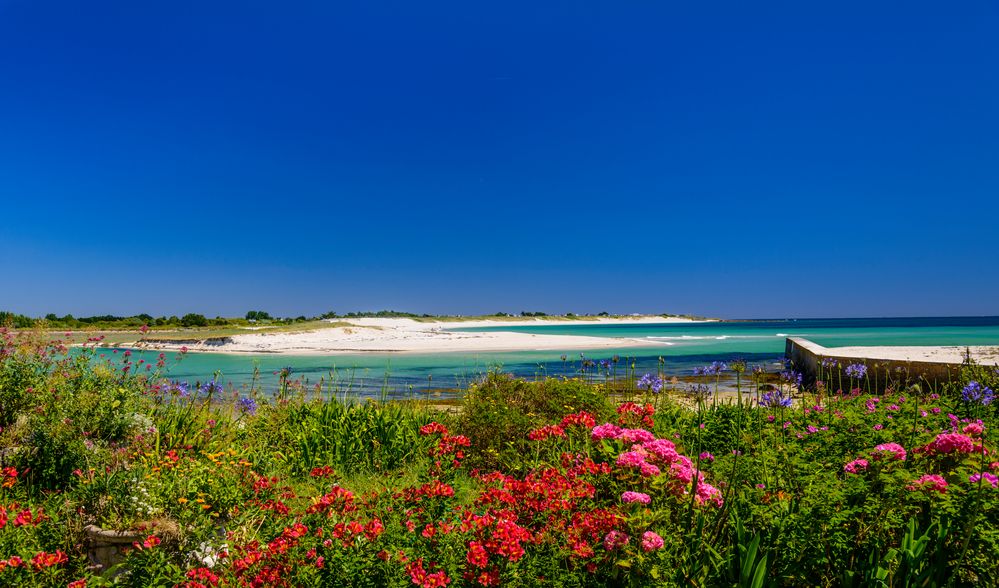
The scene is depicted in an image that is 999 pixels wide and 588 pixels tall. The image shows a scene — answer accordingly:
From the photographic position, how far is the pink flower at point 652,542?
8.36 ft

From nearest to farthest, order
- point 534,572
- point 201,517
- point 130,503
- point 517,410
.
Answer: point 534,572 < point 201,517 < point 130,503 < point 517,410

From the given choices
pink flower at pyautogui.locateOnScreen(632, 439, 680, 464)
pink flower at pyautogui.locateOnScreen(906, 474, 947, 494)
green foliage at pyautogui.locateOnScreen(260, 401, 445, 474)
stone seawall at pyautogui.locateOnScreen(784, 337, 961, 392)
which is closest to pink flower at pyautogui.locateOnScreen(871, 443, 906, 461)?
pink flower at pyautogui.locateOnScreen(906, 474, 947, 494)

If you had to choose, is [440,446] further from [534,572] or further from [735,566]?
[735,566]

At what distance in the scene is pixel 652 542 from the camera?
2.55 meters

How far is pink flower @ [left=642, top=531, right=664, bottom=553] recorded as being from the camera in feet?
8.36

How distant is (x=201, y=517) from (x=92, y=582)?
2.12 ft

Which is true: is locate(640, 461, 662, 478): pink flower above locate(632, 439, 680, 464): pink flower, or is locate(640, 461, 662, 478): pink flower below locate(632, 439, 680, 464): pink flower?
below

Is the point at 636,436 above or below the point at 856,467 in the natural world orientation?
above

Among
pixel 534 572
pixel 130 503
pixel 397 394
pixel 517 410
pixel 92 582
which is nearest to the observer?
pixel 534 572

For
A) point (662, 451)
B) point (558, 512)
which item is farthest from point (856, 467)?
point (558, 512)

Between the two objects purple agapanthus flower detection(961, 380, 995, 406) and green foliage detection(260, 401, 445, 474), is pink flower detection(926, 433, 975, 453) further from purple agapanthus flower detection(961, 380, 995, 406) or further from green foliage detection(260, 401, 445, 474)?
green foliage detection(260, 401, 445, 474)

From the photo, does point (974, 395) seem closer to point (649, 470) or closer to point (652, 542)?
point (649, 470)

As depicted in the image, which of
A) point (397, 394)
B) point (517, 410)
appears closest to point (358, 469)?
point (517, 410)

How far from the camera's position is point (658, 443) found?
307cm
